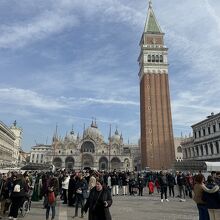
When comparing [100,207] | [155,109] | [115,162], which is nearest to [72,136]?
[115,162]

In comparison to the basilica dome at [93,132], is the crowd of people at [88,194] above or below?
below

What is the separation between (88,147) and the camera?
258 feet

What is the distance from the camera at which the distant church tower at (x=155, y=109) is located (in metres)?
58.2

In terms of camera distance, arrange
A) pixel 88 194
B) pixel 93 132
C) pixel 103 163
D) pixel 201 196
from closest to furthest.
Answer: pixel 201 196 → pixel 88 194 → pixel 103 163 → pixel 93 132

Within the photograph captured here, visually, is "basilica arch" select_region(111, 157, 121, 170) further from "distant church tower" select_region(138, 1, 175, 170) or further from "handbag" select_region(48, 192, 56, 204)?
"handbag" select_region(48, 192, 56, 204)

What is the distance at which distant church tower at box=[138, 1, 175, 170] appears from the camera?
191 feet

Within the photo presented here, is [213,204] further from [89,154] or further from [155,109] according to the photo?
[89,154]

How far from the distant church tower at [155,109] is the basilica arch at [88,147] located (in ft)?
67.5

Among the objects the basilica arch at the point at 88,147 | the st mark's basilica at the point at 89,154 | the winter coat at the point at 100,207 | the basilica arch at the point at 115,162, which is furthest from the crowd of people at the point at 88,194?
the basilica arch at the point at 115,162

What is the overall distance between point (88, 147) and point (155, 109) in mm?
27809

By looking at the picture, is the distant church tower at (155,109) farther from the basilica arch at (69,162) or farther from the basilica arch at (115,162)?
the basilica arch at (69,162)

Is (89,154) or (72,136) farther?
(72,136)

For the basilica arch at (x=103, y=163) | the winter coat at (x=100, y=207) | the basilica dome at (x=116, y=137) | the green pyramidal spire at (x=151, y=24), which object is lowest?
the winter coat at (x=100, y=207)

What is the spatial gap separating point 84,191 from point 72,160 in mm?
68281
